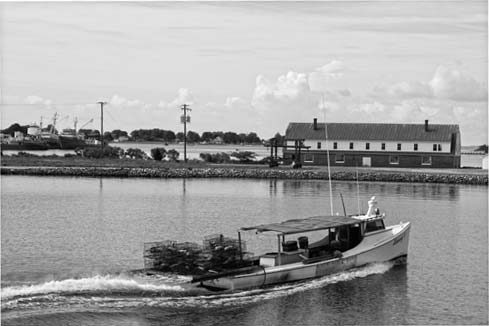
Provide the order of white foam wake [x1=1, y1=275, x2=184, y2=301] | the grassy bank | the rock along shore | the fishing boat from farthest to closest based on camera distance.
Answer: the grassy bank → the rock along shore → the fishing boat → white foam wake [x1=1, y1=275, x2=184, y2=301]

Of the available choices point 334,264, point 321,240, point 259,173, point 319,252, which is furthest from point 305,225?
point 259,173

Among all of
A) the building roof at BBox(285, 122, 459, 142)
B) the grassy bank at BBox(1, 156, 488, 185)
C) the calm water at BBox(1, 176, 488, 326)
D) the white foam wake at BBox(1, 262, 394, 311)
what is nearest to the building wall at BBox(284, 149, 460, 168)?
the building roof at BBox(285, 122, 459, 142)

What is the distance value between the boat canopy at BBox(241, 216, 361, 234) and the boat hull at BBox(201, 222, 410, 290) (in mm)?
1261

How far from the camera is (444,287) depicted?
2928 cm

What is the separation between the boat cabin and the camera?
95.3 feet

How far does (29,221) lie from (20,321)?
22090 mm

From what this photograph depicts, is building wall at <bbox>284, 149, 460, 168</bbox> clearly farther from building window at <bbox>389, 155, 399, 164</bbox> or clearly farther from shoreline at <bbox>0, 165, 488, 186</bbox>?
shoreline at <bbox>0, 165, 488, 186</bbox>

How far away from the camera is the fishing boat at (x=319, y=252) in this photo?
27.0 metres

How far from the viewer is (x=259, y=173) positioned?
3287 inches

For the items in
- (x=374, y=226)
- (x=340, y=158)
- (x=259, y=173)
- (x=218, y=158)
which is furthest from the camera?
(x=218, y=158)

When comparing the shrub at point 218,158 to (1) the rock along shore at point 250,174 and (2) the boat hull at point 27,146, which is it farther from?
(2) the boat hull at point 27,146

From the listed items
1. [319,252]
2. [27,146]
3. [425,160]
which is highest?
[27,146]

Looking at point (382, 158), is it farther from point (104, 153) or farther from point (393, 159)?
point (104, 153)

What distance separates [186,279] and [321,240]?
25.0 ft
